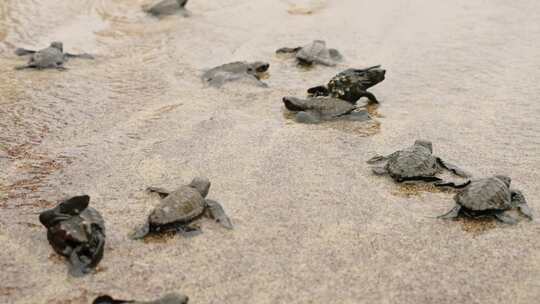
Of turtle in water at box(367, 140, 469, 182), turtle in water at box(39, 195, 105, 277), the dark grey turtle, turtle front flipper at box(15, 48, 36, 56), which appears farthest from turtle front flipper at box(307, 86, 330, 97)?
turtle front flipper at box(15, 48, 36, 56)

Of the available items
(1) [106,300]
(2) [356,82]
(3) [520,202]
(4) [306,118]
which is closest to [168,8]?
(2) [356,82]

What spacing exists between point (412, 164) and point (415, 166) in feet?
0.08

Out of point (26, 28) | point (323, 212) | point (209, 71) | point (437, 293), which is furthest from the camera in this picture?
point (26, 28)

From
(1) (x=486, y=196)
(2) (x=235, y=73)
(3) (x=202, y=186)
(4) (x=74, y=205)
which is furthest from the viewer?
(2) (x=235, y=73)

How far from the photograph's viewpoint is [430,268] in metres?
2.64

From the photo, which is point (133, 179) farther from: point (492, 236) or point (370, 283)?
point (492, 236)

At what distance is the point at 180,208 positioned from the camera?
285cm

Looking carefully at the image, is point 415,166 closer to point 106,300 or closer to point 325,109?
point 325,109

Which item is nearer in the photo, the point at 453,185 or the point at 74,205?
the point at 74,205

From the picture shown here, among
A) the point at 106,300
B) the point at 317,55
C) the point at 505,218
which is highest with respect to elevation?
the point at 505,218

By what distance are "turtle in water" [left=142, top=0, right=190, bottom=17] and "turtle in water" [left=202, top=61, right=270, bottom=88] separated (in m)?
2.36

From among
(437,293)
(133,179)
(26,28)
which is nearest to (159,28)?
(26,28)

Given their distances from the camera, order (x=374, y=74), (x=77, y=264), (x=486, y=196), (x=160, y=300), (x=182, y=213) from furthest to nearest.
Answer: (x=374, y=74) → (x=486, y=196) → (x=182, y=213) → (x=77, y=264) → (x=160, y=300)

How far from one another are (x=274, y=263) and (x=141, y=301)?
671mm
